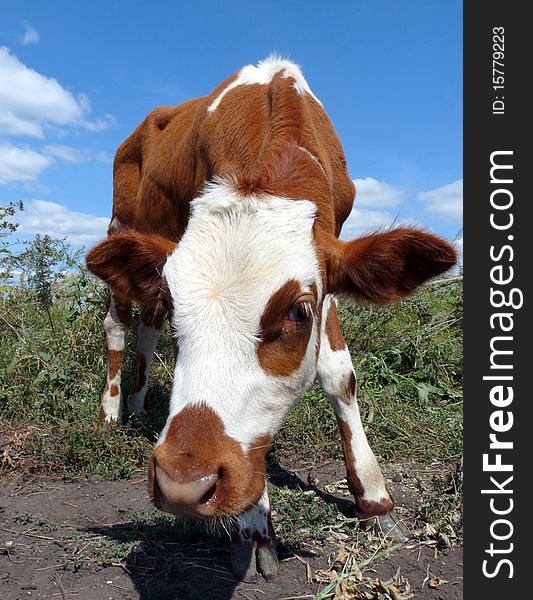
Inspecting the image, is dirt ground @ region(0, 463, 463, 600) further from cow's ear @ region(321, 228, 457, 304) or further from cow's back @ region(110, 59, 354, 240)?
cow's back @ region(110, 59, 354, 240)

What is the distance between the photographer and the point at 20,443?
4.80 metres

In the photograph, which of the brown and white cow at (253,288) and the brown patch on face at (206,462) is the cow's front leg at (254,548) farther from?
the brown patch on face at (206,462)

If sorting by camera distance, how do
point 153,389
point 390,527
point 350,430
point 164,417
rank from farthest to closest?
point 153,389 → point 164,417 → point 350,430 → point 390,527

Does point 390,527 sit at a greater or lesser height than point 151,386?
lesser

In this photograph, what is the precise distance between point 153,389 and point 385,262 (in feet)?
12.8

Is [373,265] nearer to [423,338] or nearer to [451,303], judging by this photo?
[423,338]

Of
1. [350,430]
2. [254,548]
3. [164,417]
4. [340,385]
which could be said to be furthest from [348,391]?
[164,417]

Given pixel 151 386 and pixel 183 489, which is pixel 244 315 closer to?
pixel 183 489

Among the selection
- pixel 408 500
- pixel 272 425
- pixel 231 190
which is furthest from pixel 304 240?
pixel 408 500

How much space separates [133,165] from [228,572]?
438 centimetres

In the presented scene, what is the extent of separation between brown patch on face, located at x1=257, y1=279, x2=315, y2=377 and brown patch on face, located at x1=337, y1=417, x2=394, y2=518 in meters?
1.54

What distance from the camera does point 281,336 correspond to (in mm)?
2588

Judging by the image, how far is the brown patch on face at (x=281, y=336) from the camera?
98.8 inches

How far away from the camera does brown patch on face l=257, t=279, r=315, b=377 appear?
2.51 m
